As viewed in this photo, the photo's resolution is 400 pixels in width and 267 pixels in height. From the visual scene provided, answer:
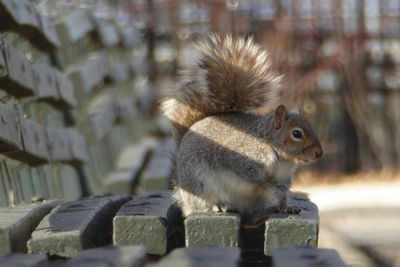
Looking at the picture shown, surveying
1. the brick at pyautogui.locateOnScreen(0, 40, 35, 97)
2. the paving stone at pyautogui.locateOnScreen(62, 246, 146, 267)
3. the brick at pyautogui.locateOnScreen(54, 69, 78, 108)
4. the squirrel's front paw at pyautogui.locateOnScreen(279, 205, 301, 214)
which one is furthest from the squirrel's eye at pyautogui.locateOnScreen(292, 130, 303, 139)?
the paving stone at pyautogui.locateOnScreen(62, 246, 146, 267)

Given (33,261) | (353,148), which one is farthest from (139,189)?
(353,148)

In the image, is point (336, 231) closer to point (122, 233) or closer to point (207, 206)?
point (207, 206)

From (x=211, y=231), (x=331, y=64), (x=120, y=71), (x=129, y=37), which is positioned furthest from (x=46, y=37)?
(x=331, y=64)

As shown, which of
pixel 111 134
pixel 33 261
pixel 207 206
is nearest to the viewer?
pixel 33 261

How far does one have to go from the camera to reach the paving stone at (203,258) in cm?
162

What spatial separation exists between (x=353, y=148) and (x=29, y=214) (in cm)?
767

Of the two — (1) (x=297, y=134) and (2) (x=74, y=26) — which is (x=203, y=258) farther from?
(2) (x=74, y=26)

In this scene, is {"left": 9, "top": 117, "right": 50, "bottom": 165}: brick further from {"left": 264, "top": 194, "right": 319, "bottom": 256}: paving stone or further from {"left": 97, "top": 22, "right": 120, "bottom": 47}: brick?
{"left": 97, "top": 22, "right": 120, "bottom": 47}: brick

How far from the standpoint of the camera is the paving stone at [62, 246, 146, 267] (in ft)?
5.09

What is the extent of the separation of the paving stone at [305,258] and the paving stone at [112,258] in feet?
0.98

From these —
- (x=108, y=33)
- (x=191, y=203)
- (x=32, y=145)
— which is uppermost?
(x=108, y=33)

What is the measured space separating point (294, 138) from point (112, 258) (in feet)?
4.94

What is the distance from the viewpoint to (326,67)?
935cm

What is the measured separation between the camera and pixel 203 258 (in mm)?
1697
